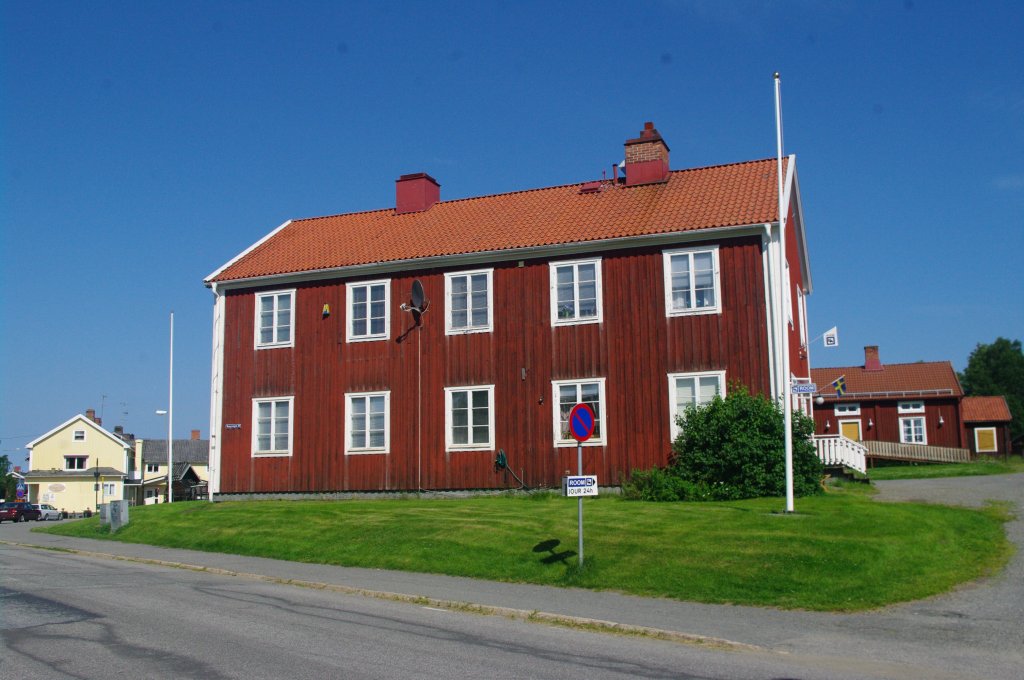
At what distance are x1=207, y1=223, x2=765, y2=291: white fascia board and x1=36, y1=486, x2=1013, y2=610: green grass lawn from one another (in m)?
6.85

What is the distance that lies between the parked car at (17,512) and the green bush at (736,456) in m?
51.6

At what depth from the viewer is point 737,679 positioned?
8.93m

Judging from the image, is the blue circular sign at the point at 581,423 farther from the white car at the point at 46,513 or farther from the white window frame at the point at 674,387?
the white car at the point at 46,513

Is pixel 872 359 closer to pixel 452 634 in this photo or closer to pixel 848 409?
pixel 848 409

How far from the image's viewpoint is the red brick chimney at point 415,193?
31.8m

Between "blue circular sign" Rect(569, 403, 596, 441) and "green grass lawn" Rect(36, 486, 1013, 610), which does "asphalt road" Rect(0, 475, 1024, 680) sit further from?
"blue circular sign" Rect(569, 403, 596, 441)

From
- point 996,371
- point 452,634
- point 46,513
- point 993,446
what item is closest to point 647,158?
point 452,634

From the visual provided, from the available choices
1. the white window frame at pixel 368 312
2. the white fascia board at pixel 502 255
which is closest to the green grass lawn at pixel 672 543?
the white window frame at pixel 368 312

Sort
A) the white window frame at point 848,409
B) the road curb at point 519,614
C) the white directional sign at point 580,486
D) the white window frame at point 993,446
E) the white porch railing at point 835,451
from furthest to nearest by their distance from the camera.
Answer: the white window frame at point 993,446
the white window frame at point 848,409
the white porch railing at point 835,451
the white directional sign at point 580,486
the road curb at point 519,614

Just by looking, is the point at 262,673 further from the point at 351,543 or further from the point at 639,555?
the point at 351,543

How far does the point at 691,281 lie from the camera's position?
2462 centimetres

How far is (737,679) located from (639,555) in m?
7.08

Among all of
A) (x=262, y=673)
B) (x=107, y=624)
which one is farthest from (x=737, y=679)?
(x=107, y=624)

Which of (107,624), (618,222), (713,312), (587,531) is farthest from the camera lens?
(618,222)
